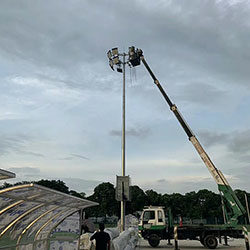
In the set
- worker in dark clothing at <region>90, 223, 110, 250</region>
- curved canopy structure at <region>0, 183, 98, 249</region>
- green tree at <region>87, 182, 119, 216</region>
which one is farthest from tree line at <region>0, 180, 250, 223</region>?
worker in dark clothing at <region>90, 223, 110, 250</region>

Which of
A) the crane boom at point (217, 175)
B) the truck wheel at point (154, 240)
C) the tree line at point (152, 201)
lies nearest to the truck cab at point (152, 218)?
the truck wheel at point (154, 240)

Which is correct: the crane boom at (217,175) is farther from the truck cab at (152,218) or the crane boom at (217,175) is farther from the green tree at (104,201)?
the green tree at (104,201)

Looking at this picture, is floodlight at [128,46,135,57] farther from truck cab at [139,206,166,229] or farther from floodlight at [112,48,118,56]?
truck cab at [139,206,166,229]

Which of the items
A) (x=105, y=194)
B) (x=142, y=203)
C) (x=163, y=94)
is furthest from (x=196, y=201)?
(x=163, y=94)

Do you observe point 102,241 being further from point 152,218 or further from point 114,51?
point 114,51

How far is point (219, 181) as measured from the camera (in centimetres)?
1817

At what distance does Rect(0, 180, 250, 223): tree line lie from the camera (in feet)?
217

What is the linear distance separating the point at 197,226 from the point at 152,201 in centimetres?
5391

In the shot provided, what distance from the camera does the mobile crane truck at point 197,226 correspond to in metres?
17.2

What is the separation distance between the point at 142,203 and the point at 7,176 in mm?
67274

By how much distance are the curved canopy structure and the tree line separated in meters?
57.6

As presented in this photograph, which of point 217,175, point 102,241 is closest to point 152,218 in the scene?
point 217,175

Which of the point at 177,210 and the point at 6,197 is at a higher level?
the point at 177,210

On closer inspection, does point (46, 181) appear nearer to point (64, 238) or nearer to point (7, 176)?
point (64, 238)
